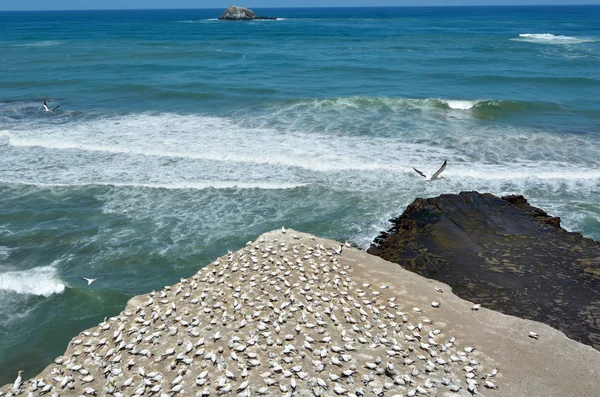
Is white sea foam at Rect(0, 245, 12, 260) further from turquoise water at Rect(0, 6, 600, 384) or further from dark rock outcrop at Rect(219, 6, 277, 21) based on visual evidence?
dark rock outcrop at Rect(219, 6, 277, 21)

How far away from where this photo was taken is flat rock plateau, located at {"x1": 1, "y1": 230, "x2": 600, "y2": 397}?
802 centimetres

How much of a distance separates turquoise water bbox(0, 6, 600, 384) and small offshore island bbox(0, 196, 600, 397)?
9.58ft

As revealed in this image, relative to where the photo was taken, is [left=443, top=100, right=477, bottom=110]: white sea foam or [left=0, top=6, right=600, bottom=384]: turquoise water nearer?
[left=0, top=6, right=600, bottom=384]: turquoise water

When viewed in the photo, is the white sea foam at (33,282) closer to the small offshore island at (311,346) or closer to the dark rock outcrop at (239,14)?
the small offshore island at (311,346)

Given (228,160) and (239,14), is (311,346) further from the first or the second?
(239,14)

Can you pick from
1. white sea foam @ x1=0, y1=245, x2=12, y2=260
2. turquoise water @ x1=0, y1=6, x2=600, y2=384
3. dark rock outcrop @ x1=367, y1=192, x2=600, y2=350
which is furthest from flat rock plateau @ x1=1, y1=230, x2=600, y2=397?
white sea foam @ x1=0, y1=245, x2=12, y2=260

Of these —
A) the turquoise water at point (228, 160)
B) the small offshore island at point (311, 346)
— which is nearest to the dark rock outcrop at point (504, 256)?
the small offshore island at point (311, 346)

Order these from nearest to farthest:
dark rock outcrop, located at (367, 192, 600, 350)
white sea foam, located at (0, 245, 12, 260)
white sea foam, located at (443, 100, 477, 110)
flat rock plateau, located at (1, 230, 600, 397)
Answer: flat rock plateau, located at (1, 230, 600, 397), dark rock outcrop, located at (367, 192, 600, 350), white sea foam, located at (0, 245, 12, 260), white sea foam, located at (443, 100, 477, 110)

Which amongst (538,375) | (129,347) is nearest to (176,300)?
(129,347)

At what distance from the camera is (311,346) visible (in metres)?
8.66

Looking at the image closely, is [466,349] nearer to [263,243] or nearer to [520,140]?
[263,243]

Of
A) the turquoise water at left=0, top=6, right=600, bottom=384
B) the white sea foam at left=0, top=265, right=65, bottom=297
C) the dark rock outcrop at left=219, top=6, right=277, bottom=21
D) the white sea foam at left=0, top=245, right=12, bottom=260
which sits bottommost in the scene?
the white sea foam at left=0, top=265, right=65, bottom=297

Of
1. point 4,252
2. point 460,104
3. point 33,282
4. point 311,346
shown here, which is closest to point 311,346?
point 311,346

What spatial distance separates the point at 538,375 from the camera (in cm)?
853
